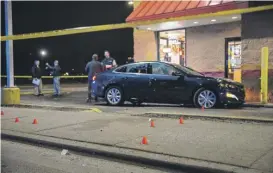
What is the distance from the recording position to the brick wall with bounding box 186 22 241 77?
1411 centimetres

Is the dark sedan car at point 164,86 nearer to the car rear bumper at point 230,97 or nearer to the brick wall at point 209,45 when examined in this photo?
the car rear bumper at point 230,97

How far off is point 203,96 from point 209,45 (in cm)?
492

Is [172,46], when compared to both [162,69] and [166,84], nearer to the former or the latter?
[162,69]

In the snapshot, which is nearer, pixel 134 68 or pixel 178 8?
pixel 134 68

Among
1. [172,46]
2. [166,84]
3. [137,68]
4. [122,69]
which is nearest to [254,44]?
[166,84]

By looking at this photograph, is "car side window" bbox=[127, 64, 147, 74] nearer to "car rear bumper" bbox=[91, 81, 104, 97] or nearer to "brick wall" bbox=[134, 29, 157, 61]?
"car rear bumper" bbox=[91, 81, 104, 97]

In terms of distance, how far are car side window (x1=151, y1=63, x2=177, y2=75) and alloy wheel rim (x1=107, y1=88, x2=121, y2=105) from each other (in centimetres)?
139

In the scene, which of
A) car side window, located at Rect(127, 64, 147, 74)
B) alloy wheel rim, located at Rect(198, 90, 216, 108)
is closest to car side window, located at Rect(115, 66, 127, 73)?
car side window, located at Rect(127, 64, 147, 74)

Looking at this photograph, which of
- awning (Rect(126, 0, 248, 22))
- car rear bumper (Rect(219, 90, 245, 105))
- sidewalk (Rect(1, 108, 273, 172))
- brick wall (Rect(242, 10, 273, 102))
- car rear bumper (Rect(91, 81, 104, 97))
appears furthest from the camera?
awning (Rect(126, 0, 248, 22))

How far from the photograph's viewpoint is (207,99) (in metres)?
10.2

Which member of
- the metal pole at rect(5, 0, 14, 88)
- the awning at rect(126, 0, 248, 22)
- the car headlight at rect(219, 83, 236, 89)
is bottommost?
the car headlight at rect(219, 83, 236, 89)

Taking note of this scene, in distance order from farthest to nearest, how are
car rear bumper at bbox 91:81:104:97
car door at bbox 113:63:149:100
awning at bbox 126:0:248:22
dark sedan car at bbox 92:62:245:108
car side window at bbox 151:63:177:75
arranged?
awning at bbox 126:0:248:22
car rear bumper at bbox 91:81:104:97
car door at bbox 113:63:149:100
car side window at bbox 151:63:177:75
dark sedan car at bbox 92:62:245:108

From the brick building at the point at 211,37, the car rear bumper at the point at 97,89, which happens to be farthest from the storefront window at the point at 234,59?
the car rear bumper at the point at 97,89

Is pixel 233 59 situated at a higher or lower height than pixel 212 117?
higher
